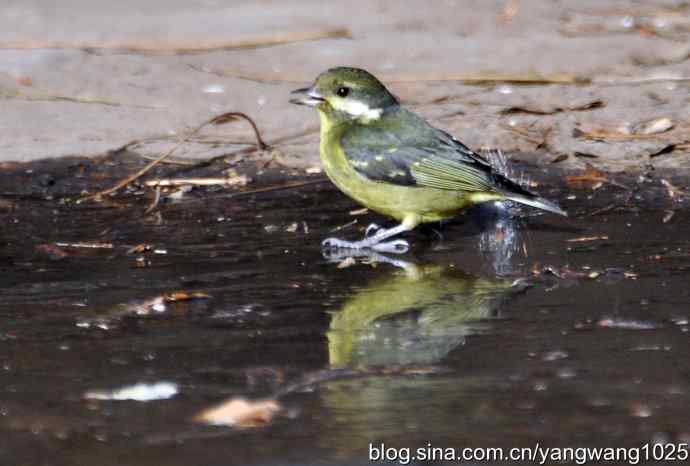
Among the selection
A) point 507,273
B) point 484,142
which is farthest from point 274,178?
point 507,273

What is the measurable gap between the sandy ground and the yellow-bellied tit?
4.27 ft

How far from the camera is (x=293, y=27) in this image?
398 inches

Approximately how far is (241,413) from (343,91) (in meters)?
3.02

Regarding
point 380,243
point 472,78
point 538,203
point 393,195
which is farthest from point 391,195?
point 472,78

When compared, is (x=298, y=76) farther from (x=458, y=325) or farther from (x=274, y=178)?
(x=458, y=325)

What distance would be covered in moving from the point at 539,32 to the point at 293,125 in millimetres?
2528

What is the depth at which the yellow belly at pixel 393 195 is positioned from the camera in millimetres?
6559

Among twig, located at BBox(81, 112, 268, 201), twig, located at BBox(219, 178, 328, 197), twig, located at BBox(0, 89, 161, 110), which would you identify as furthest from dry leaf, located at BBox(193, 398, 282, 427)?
twig, located at BBox(0, 89, 161, 110)

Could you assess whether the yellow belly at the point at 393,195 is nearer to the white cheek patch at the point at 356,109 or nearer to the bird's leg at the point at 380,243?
the bird's leg at the point at 380,243

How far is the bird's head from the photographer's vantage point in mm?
6875

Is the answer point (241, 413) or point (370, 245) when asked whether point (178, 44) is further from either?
point (241, 413)

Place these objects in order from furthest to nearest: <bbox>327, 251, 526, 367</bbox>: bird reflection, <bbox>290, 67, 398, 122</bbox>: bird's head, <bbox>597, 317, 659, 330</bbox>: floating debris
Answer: <bbox>290, 67, 398, 122</bbox>: bird's head → <bbox>597, 317, 659, 330</bbox>: floating debris → <bbox>327, 251, 526, 367</bbox>: bird reflection

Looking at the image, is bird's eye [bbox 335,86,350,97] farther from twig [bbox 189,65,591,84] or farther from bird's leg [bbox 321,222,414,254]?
twig [bbox 189,65,591,84]

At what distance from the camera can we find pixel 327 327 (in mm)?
5070
